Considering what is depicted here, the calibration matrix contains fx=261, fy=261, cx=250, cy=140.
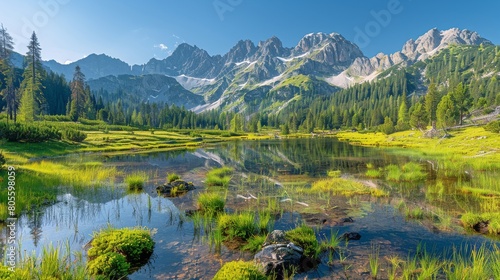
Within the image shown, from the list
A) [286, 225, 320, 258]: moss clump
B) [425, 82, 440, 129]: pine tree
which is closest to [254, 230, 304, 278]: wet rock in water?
[286, 225, 320, 258]: moss clump

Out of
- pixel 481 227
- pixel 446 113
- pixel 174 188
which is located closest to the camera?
pixel 481 227

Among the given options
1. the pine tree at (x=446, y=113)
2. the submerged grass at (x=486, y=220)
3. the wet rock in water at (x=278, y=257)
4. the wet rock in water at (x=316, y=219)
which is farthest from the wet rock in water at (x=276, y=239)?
the pine tree at (x=446, y=113)

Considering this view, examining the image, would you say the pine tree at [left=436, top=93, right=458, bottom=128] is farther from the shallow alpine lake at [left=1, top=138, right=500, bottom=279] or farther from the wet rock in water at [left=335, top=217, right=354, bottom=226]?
the wet rock in water at [left=335, top=217, right=354, bottom=226]

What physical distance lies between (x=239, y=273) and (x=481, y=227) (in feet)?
54.0

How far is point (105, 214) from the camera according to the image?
19047 mm

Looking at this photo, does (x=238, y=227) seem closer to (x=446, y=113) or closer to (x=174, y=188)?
(x=174, y=188)

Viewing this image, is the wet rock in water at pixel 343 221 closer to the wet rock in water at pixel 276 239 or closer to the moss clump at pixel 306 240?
the moss clump at pixel 306 240

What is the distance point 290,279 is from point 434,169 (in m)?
37.7

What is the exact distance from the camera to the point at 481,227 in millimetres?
16391

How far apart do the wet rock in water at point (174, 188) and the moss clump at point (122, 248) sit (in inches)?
469

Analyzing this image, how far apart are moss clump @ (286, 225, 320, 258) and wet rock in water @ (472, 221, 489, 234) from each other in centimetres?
1101

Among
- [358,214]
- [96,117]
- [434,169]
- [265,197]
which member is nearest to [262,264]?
[358,214]

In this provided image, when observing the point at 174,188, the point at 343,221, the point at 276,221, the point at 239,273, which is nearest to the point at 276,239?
the point at 239,273

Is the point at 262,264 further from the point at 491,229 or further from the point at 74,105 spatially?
the point at 74,105
